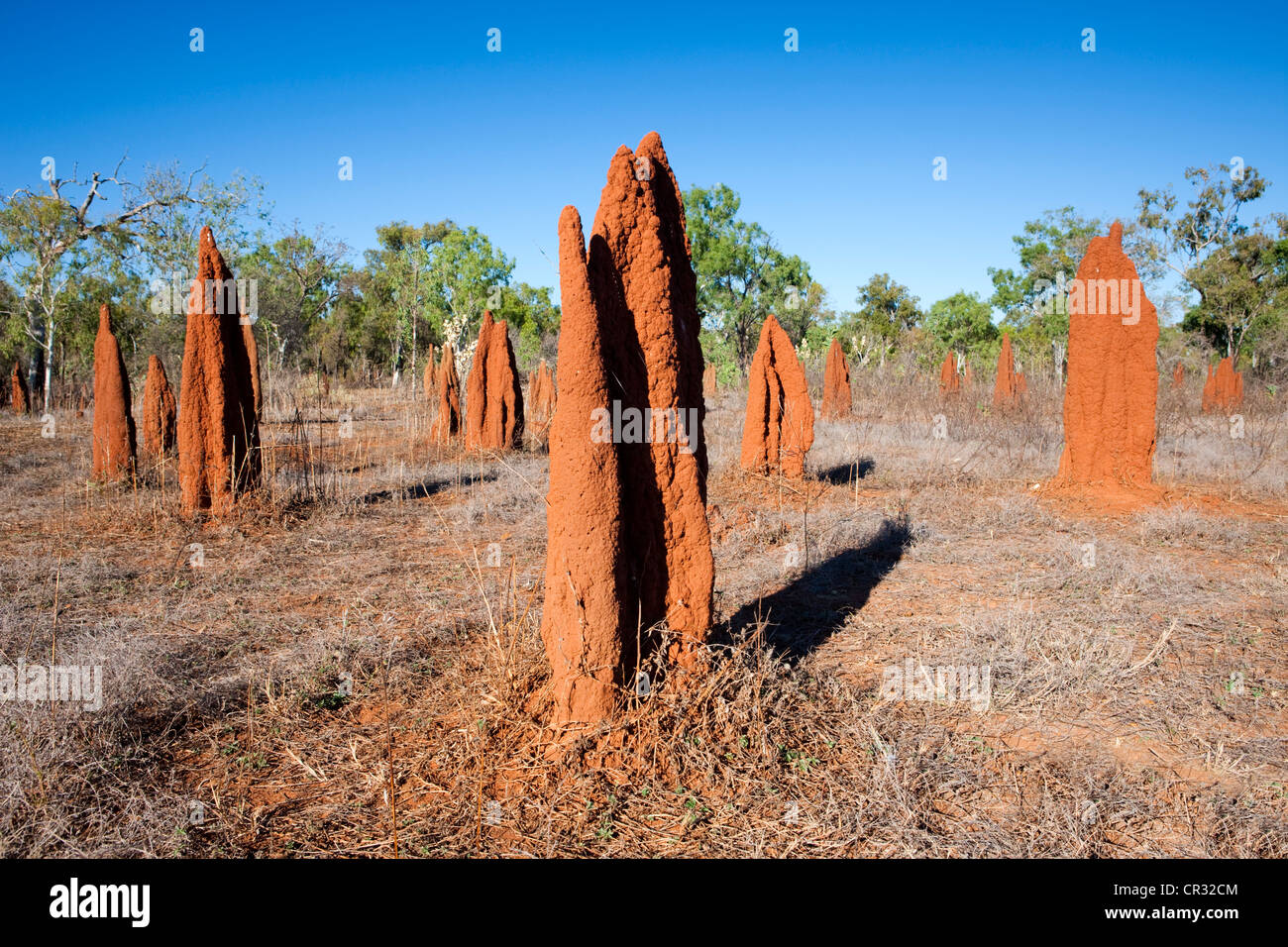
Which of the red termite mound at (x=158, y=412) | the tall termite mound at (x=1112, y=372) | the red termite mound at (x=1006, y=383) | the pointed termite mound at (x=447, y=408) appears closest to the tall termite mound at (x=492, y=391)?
the pointed termite mound at (x=447, y=408)

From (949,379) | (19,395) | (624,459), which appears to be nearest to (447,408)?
(624,459)

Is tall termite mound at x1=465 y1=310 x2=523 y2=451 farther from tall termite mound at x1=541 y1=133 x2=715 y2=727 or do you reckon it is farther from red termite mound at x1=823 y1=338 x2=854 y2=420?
red termite mound at x1=823 y1=338 x2=854 y2=420

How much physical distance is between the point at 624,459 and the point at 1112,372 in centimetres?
807

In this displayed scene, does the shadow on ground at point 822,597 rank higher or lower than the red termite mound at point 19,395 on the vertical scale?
lower

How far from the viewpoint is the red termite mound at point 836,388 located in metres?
20.3

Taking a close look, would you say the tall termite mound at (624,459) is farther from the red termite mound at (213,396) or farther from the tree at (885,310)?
the tree at (885,310)

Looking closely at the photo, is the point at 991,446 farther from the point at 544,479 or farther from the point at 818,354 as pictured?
the point at 818,354

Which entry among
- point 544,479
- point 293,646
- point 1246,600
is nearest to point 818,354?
point 544,479

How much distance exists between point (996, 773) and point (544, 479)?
8638mm

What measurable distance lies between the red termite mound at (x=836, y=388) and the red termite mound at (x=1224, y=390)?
9.48 meters

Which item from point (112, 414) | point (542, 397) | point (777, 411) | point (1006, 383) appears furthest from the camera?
point (1006, 383)

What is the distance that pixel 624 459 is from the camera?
3477mm

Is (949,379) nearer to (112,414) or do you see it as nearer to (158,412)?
(158,412)

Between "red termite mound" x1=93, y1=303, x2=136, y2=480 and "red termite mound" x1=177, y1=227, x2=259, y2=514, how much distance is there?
120 inches
